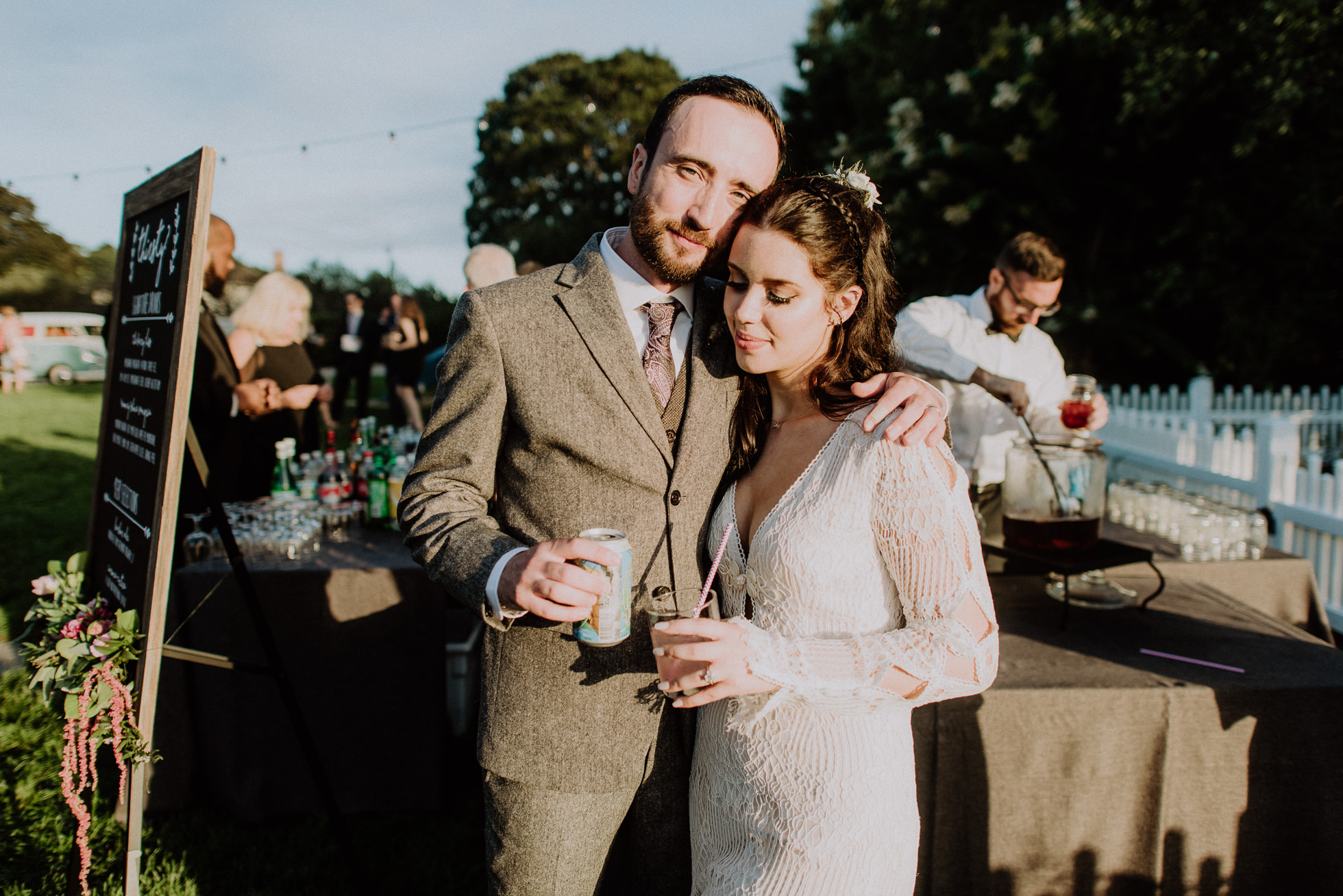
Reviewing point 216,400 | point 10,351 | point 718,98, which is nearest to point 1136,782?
point 718,98

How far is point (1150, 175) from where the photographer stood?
10398 mm

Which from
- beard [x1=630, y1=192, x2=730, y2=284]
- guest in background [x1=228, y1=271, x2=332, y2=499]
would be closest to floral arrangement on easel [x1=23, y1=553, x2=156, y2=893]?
beard [x1=630, y1=192, x2=730, y2=284]

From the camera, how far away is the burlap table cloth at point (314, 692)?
3.01 meters

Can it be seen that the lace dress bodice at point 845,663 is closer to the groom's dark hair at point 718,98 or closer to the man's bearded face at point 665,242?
the man's bearded face at point 665,242

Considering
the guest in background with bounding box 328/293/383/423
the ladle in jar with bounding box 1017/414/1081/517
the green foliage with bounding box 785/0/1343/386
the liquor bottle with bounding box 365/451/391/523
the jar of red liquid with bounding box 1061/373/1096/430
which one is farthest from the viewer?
the guest in background with bounding box 328/293/383/423

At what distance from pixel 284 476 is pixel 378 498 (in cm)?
53

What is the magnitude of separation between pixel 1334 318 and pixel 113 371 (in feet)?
41.2

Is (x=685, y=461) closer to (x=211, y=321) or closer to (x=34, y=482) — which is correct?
(x=211, y=321)

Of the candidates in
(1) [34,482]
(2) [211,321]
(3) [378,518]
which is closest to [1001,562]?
(3) [378,518]

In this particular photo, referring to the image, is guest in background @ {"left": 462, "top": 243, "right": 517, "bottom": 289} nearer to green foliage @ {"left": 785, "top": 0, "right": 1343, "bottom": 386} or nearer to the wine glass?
the wine glass

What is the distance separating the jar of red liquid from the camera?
2.96m

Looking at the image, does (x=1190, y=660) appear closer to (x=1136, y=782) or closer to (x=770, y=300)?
(x=1136, y=782)

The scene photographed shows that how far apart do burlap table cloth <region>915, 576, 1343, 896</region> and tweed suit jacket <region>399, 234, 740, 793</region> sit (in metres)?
1.08

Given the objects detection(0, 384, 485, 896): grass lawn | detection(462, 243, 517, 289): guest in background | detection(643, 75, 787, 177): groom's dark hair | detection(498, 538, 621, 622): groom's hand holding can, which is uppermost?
detection(462, 243, 517, 289): guest in background
